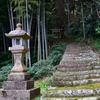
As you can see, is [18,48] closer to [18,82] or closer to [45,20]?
[18,82]

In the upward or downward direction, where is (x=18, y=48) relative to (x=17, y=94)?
upward

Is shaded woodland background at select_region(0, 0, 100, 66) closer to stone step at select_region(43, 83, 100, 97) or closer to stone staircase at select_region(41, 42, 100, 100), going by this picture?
stone staircase at select_region(41, 42, 100, 100)

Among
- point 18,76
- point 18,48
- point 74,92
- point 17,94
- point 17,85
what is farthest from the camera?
point 18,48

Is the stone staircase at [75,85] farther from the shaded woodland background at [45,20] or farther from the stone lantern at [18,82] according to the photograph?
the shaded woodland background at [45,20]

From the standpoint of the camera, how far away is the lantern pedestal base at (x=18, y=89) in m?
3.15

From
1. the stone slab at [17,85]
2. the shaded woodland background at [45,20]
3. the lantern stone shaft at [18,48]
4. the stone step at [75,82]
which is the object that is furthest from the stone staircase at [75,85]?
the shaded woodland background at [45,20]

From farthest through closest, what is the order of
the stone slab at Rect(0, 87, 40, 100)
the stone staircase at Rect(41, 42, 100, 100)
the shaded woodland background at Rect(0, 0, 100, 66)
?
1. the shaded woodland background at Rect(0, 0, 100, 66)
2. the stone slab at Rect(0, 87, 40, 100)
3. the stone staircase at Rect(41, 42, 100, 100)

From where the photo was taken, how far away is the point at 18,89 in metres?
3.25

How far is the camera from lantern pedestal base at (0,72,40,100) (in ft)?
10.3

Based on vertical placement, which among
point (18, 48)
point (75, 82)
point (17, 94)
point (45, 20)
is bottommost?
point (17, 94)

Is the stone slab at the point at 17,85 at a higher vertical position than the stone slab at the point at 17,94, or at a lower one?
higher

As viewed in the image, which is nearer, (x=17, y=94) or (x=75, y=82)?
(x=17, y=94)

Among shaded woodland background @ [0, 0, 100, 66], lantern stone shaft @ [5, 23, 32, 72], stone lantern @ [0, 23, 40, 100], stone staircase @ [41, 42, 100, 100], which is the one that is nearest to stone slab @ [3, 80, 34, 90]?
stone lantern @ [0, 23, 40, 100]

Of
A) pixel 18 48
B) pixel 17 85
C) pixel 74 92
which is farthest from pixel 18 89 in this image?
pixel 74 92
